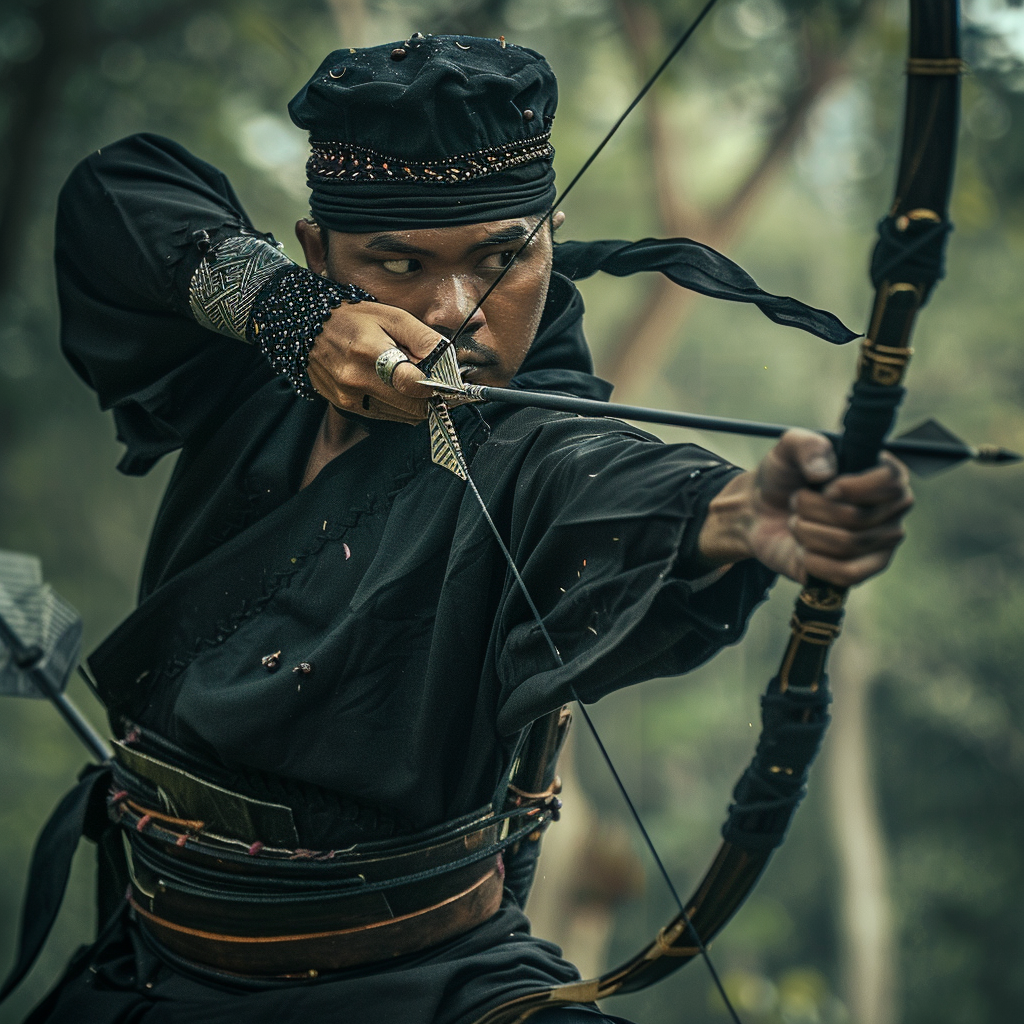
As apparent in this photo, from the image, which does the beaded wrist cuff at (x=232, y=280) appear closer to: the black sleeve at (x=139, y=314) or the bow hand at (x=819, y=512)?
the black sleeve at (x=139, y=314)

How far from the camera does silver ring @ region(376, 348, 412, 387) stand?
1.27 meters

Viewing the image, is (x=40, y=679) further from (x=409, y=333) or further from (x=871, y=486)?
(x=871, y=486)

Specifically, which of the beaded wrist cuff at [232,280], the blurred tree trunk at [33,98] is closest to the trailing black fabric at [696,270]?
the beaded wrist cuff at [232,280]

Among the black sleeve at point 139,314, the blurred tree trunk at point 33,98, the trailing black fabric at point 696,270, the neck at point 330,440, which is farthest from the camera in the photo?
the blurred tree trunk at point 33,98

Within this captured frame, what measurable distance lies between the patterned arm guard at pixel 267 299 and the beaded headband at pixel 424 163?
11 cm

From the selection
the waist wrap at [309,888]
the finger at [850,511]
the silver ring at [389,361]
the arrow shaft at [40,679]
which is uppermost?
the finger at [850,511]

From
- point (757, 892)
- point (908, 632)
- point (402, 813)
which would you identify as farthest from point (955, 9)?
point (757, 892)

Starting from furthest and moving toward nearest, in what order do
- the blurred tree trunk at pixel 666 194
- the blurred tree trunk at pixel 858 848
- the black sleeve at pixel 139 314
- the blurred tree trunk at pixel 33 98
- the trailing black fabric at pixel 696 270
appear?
the blurred tree trunk at pixel 858 848 < the blurred tree trunk at pixel 33 98 < the blurred tree trunk at pixel 666 194 < the black sleeve at pixel 139 314 < the trailing black fabric at pixel 696 270

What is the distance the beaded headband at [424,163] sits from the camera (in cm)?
131

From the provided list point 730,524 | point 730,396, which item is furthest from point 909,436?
point 730,396

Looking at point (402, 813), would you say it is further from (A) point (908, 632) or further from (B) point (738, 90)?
(A) point (908, 632)

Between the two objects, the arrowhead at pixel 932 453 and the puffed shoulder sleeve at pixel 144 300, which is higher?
the arrowhead at pixel 932 453

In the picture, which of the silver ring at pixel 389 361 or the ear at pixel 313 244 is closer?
the silver ring at pixel 389 361

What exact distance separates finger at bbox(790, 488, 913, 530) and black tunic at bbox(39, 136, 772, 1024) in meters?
0.11
